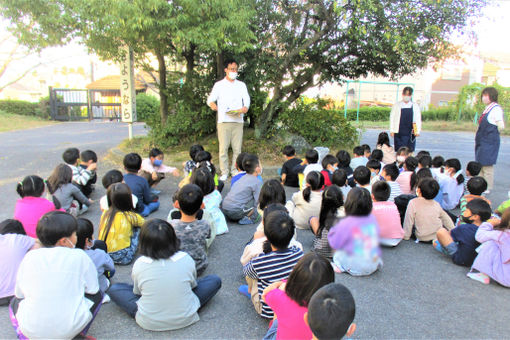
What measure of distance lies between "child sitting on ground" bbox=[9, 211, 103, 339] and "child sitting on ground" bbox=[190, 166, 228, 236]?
5.87 feet

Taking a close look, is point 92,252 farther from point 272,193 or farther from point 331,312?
point 331,312

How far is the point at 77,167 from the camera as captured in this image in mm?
4781

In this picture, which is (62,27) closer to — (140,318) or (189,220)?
(189,220)

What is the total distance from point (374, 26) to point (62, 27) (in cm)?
587

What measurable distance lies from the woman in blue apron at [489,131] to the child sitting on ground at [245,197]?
407 cm

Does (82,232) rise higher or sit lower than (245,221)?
higher

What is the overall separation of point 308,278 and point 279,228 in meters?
0.62

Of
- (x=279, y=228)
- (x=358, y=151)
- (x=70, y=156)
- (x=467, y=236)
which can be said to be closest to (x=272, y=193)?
(x=279, y=228)

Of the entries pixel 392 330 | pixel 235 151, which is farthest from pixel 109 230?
pixel 235 151

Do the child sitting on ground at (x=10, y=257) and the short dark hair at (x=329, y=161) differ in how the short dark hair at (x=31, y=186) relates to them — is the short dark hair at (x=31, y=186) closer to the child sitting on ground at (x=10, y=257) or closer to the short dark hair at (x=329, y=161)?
the child sitting on ground at (x=10, y=257)

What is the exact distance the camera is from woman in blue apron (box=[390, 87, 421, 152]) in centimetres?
668

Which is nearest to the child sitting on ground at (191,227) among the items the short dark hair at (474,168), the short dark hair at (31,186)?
the short dark hair at (31,186)

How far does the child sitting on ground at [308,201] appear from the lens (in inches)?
154

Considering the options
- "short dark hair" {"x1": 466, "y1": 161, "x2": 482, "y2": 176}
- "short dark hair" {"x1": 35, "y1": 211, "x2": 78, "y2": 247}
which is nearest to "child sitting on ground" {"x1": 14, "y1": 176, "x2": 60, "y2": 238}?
"short dark hair" {"x1": 35, "y1": 211, "x2": 78, "y2": 247}
